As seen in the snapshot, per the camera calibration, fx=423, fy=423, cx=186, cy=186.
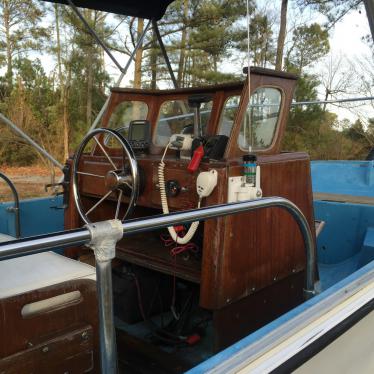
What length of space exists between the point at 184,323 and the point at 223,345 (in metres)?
0.42

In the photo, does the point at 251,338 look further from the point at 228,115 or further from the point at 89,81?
the point at 89,81

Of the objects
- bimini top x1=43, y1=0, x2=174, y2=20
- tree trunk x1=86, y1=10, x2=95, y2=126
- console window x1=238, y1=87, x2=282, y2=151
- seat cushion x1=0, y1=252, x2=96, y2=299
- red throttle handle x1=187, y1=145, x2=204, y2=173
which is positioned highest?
tree trunk x1=86, y1=10, x2=95, y2=126

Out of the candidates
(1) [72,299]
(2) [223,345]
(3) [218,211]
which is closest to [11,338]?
(1) [72,299]

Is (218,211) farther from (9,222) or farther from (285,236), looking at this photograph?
(9,222)

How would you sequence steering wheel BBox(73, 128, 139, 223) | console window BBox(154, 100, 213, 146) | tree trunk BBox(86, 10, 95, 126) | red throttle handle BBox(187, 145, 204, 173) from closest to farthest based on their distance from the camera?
red throttle handle BBox(187, 145, 204, 173) → steering wheel BBox(73, 128, 139, 223) → console window BBox(154, 100, 213, 146) → tree trunk BBox(86, 10, 95, 126)

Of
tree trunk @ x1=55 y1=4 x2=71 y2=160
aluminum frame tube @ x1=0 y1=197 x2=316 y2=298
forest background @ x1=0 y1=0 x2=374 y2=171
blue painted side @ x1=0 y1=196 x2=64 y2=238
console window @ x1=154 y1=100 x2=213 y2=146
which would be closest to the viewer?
aluminum frame tube @ x1=0 y1=197 x2=316 y2=298

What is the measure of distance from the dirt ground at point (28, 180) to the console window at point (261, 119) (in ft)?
31.5

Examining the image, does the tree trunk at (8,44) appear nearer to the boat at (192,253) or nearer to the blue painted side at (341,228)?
the boat at (192,253)

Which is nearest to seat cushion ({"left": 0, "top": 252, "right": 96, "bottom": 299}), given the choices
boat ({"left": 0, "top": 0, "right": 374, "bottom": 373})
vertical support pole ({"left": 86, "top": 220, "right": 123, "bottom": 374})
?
boat ({"left": 0, "top": 0, "right": 374, "bottom": 373})

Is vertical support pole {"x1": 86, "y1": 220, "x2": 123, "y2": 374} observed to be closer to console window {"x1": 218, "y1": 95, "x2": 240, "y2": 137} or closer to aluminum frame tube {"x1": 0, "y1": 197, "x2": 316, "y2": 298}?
aluminum frame tube {"x1": 0, "y1": 197, "x2": 316, "y2": 298}

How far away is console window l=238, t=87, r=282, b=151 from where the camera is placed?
2.05 metres

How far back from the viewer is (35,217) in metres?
2.96

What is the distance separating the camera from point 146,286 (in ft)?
7.97

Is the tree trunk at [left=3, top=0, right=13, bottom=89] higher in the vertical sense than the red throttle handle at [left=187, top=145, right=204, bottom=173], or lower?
higher
